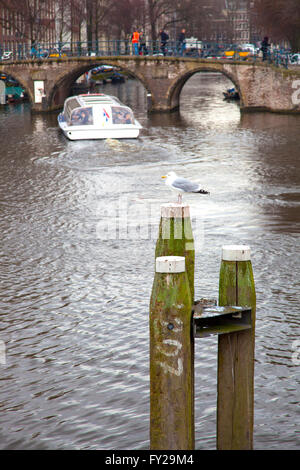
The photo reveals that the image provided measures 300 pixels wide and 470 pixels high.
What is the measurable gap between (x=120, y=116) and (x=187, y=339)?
2551cm

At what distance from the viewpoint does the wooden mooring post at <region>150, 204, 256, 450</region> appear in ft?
16.6

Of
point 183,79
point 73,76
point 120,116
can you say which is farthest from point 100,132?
point 73,76

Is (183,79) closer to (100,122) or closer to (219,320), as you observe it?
(100,122)

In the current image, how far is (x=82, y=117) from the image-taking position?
98.9 ft

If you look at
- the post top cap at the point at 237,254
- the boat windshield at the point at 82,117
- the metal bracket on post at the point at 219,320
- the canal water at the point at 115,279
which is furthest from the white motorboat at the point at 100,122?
the metal bracket on post at the point at 219,320

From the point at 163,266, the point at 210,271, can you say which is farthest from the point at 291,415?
the point at 210,271

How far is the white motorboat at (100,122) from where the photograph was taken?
29.2 meters

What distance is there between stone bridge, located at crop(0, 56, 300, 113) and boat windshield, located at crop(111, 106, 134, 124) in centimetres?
992

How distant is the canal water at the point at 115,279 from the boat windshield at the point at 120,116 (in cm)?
230

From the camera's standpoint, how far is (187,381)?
518 centimetres

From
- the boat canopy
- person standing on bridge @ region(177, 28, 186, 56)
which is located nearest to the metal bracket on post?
the boat canopy

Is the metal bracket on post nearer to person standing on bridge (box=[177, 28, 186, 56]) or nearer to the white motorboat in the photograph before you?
the white motorboat

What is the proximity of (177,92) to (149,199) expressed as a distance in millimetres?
24777
